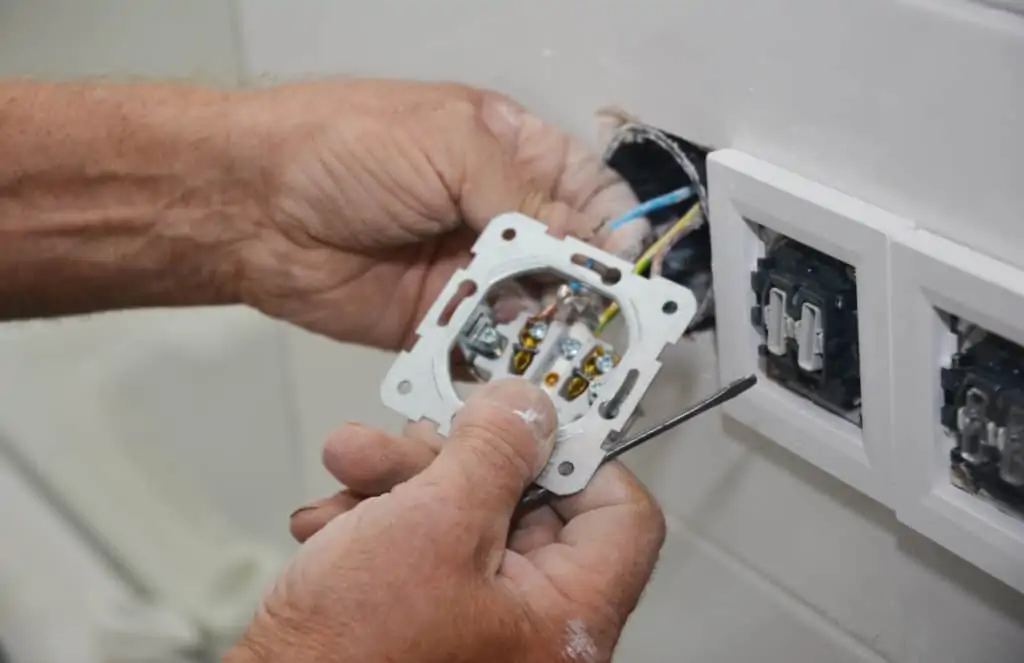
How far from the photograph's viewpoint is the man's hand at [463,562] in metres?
0.37

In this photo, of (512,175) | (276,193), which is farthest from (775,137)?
(276,193)

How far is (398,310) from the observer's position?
0.61m

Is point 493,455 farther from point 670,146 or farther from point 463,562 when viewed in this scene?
point 670,146

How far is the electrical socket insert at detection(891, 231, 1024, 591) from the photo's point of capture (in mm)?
337

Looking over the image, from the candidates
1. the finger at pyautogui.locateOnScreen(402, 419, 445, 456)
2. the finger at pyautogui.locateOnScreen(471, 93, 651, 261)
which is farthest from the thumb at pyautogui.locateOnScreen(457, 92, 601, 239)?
the finger at pyautogui.locateOnScreen(402, 419, 445, 456)

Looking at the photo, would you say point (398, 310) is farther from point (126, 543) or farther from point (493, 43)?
point (126, 543)

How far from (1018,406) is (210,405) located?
28.4 inches

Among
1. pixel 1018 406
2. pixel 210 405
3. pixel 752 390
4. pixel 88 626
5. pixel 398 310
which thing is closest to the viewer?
pixel 1018 406

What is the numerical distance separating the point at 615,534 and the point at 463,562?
0.07 meters

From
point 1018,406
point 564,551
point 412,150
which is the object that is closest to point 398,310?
point 412,150

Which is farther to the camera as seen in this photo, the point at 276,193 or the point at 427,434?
the point at 276,193

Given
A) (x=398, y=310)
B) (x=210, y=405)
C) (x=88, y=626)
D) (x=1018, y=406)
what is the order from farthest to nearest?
(x=210, y=405) → (x=88, y=626) → (x=398, y=310) → (x=1018, y=406)

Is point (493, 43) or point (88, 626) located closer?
point (493, 43)

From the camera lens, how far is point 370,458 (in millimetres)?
428
